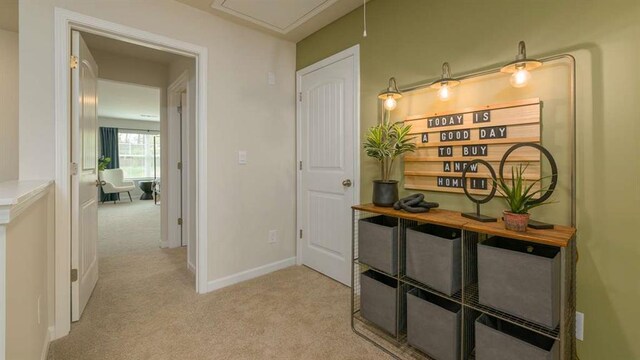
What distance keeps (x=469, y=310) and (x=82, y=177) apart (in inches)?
103

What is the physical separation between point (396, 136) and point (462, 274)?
0.94 meters

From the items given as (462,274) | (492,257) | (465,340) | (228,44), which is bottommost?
(465,340)

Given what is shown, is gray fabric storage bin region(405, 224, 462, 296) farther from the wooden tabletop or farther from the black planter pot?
the black planter pot

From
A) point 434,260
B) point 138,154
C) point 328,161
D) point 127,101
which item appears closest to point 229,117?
point 328,161

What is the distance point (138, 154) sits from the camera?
8.84 m

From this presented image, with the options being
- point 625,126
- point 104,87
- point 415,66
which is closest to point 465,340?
point 625,126

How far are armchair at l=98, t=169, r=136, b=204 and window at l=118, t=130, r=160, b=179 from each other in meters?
0.73

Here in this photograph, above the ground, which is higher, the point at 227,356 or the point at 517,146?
the point at 517,146

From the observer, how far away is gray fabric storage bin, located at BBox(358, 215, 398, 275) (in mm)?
1710

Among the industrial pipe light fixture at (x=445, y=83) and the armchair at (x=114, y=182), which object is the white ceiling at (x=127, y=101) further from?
the industrial pipe light fixture at (x=445, y=83)

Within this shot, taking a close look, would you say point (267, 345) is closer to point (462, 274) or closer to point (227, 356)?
point (227, 356)

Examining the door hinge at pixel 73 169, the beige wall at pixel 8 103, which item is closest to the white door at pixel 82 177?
the door hinge at pixel 73 169

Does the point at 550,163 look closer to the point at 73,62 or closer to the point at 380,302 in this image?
the point at 380,302

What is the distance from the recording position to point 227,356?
1.64 metres
